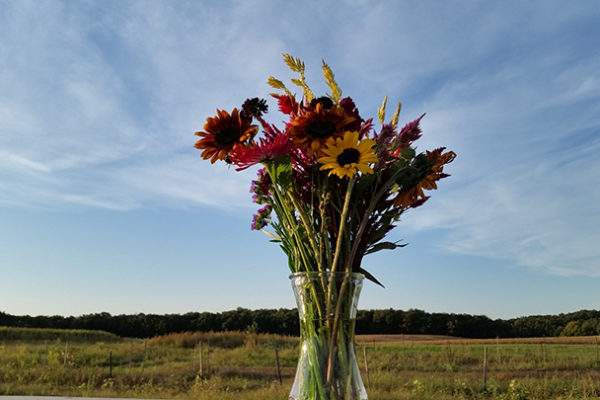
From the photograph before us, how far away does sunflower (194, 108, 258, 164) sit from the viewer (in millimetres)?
1146

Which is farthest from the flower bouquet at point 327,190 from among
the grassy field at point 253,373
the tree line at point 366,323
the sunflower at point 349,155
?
the tree line at point 366,323

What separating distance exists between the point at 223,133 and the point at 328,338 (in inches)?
19.4

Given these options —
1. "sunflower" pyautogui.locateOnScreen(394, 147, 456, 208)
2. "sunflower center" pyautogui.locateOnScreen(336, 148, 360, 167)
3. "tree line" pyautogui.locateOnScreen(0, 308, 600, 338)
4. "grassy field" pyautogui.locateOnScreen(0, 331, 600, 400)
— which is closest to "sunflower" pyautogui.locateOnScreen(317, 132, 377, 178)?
"sunflower center" pyautogui.locateOnScreen(336, 148, 360, 167)

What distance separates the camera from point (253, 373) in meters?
10.7

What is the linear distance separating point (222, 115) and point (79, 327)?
1248 inches

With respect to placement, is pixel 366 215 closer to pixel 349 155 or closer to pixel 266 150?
pixel 349 155

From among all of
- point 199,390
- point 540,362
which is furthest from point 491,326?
point 199,390

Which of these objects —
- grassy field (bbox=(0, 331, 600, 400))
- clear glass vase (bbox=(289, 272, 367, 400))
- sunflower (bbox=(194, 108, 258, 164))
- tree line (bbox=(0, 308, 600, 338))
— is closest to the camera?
clear glass vase (bbox=(289, 272, 367, 400))

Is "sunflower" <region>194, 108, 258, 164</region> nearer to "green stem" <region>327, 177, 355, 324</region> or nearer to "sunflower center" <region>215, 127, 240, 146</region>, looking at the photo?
"sunflower center" <region>215, 127, 240, 146</region>

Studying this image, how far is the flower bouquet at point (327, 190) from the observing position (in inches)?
41.0

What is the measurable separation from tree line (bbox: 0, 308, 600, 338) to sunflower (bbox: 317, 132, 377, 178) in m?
24.7

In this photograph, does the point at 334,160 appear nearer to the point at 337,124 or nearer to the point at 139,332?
the point at 337,124

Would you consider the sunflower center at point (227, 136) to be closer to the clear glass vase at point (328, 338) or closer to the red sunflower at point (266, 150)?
the red sunflower at point (266, 150)

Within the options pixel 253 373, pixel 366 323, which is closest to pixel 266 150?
pixel 253 373
